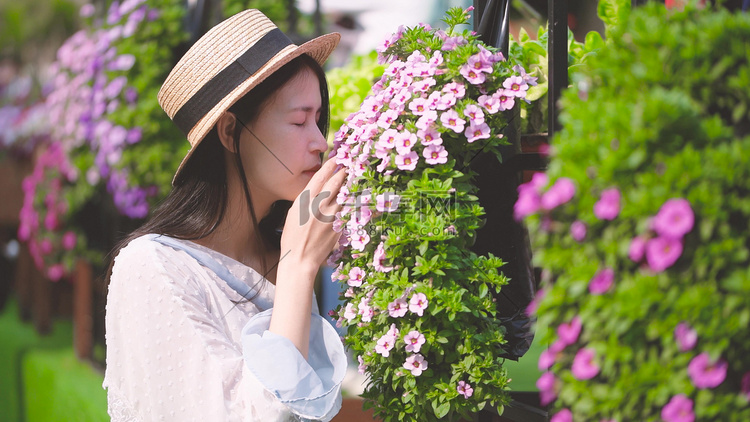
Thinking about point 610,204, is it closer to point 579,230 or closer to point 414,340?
point 579,230

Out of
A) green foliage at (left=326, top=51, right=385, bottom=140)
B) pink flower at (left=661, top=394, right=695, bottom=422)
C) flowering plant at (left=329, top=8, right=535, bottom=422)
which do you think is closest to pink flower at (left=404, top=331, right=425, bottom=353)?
flowering plant at (left=329, top=8, right=535, bottom=422)

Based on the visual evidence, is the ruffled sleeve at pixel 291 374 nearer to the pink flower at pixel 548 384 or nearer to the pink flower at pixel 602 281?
the pink flower at pixel 548 384

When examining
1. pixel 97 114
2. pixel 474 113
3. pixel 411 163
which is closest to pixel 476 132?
pixel 474 113

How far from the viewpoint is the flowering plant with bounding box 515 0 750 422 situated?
0.83m

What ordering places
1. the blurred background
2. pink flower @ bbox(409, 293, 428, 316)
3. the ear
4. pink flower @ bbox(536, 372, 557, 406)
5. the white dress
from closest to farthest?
pink flower @ bbox(536, 372, 557, 406)
pink flower @ bbox(409, 293, 428, 316)
the white dress
the ear
the blurred background

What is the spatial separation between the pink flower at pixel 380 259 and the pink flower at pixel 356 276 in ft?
0.21

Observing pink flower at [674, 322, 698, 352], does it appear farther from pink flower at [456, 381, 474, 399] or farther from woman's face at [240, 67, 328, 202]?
woman's face at [240, 67, 328, 202]

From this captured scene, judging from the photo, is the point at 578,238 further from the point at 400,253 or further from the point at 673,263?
the point at 400,253

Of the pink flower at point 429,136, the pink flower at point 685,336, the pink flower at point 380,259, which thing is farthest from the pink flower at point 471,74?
the pink flower at point 685,336

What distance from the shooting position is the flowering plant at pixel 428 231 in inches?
53.9

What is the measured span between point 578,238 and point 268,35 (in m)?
1.09

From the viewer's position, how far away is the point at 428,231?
1.35 metres

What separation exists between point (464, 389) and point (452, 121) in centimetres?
55

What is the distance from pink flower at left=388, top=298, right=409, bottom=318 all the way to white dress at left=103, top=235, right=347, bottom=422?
0.26 meters
